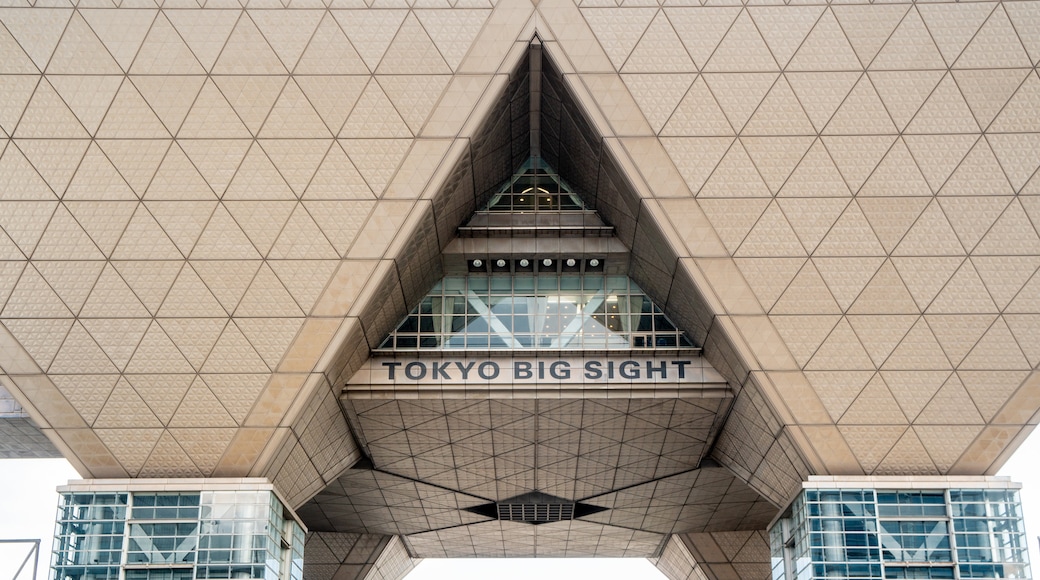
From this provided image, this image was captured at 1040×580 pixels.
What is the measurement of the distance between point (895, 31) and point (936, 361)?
9521 millimetres

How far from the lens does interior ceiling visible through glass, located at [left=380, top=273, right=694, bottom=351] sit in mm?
34750

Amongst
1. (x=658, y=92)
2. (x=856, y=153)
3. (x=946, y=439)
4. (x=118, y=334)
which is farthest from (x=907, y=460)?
(x=118, y=334)

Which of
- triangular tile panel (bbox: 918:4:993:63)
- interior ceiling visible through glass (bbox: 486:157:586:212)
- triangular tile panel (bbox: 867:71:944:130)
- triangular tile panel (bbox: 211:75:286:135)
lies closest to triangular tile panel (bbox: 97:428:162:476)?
triangular tile panel (bbox: 211:75:286:135)

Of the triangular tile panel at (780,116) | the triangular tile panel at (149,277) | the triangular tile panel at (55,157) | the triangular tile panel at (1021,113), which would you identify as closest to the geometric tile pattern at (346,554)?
the triangular tile panel at (149,277)

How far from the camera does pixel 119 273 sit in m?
30.4

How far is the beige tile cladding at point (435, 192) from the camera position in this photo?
30.2 metres

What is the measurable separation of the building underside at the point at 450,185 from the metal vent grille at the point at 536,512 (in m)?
15.1

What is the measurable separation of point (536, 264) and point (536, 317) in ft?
5.82

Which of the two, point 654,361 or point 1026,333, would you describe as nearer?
point 1026,333

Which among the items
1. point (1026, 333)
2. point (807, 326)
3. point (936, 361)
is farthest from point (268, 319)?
point (1026, 333)

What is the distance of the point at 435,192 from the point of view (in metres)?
30.9

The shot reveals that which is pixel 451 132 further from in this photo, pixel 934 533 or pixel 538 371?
pixel 934 533

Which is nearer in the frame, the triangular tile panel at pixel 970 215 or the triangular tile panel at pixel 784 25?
the triangular tile panel at pixel 970 215

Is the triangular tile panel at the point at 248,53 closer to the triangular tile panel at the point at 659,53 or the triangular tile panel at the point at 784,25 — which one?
the triangular tile panel at the point at 659,53
